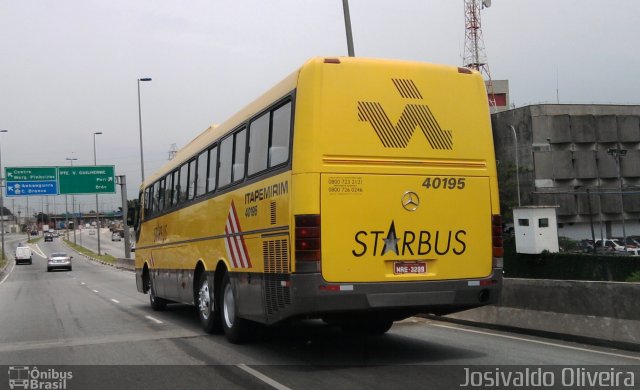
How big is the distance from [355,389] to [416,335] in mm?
3975

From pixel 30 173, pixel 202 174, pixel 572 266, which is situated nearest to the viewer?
pixel 202 174

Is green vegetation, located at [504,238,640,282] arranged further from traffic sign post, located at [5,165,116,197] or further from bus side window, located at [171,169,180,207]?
traffic sign post, located at [5,165,116,197]

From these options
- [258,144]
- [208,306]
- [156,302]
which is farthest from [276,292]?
[156,302]

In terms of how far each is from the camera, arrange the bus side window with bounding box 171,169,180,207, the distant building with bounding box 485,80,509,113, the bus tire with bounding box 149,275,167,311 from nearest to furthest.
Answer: the bus side window with bounding box 171,169,180,207 < the bus tire with bounding box 149,275,167,311 < the distant building with bounding box 485,80,509,113

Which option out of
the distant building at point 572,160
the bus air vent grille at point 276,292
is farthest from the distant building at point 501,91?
the bus air vent grille at point 276,292

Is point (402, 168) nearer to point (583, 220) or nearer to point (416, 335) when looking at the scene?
point (416, 335)

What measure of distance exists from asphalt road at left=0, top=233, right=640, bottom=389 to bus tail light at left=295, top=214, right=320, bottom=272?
4.18 ft

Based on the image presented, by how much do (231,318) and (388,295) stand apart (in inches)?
128

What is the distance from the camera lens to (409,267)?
7.61 m

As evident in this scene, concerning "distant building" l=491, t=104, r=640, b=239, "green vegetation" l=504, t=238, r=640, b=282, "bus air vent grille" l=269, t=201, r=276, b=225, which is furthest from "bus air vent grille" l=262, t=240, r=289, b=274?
"distant building" l=491, t=104, r=640, b=239

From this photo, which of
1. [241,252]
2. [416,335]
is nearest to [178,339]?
[241,252]

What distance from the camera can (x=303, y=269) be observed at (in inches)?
284

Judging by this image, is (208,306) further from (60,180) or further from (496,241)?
(60,180)
